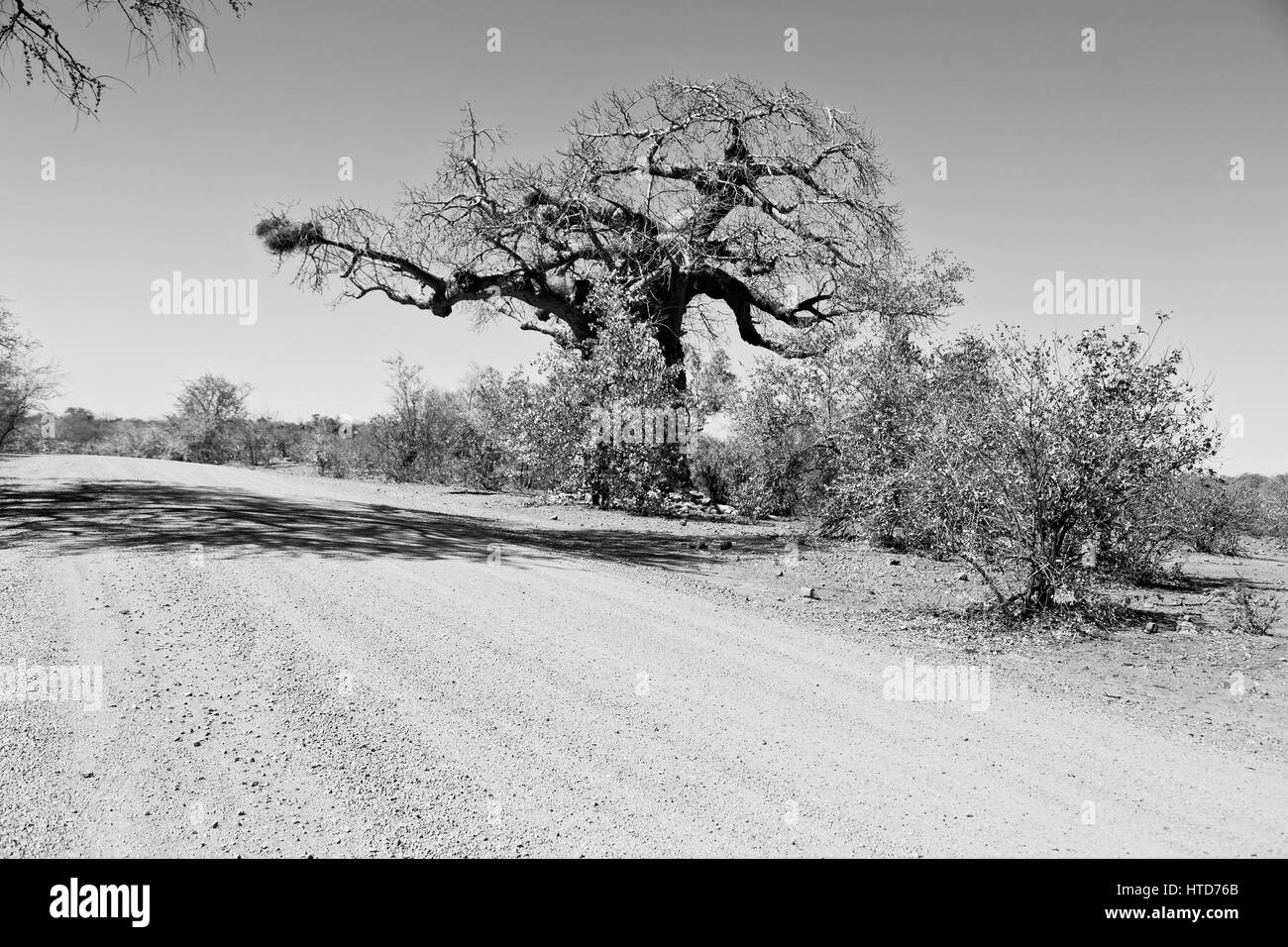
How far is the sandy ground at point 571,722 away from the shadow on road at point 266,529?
286 mm

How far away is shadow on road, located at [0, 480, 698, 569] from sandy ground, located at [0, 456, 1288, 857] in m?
0.29

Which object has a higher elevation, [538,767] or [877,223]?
[877,223]

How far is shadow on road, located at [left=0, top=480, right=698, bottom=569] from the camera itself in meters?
8.44

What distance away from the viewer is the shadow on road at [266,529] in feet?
27.7

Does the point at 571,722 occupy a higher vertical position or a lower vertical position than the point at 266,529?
lower

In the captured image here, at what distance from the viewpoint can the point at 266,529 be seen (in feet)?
31.6

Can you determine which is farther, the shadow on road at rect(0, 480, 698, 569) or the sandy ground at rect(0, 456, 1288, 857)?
the shadow on road at rect(0, 480, 698, 569)

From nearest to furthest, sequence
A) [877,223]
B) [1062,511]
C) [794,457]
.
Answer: [1062,511], [794,457], [877,223]

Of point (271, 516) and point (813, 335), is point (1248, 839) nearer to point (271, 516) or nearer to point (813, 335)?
point (271, 516)

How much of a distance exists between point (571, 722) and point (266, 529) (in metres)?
7.22

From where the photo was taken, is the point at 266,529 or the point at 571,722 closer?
the point at 571,722
